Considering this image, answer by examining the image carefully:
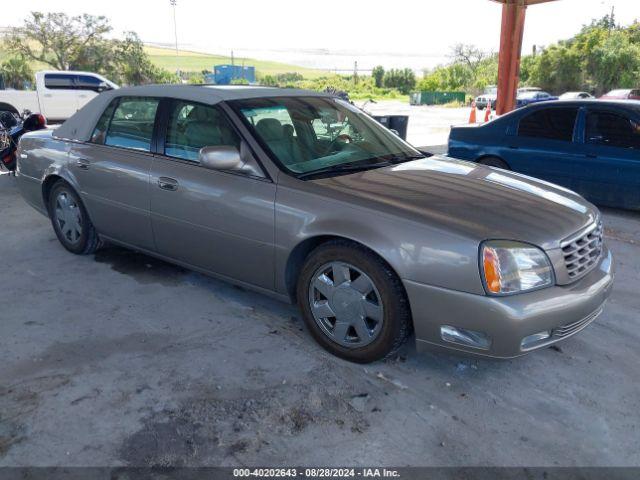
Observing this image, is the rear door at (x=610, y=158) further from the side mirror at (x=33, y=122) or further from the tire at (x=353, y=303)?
the side mirror at (x=33, y=122)

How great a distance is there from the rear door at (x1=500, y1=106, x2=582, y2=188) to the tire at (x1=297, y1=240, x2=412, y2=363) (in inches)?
174

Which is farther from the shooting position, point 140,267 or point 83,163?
point 140,267

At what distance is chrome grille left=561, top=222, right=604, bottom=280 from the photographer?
2746 millimetres

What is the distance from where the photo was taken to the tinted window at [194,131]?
11.3 feet

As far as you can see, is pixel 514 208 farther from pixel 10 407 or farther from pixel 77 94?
pixel 77 94

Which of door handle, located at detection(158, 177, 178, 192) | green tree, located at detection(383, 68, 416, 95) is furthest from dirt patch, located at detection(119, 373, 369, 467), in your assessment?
green tree, located at detection(383, 68, 416, 95)

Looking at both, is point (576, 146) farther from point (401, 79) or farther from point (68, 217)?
point (401, 79)

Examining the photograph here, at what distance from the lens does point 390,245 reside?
2727 millimetres

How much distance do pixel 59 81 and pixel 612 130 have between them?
52.0ft

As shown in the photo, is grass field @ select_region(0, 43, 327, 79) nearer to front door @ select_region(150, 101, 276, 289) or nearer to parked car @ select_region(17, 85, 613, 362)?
parked car @ select_region(17, 85, 613, 362)

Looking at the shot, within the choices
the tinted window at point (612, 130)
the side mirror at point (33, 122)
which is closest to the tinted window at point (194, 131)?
the tinted window at point (612, 130)

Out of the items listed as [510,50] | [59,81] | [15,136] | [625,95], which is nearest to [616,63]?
[625,95]

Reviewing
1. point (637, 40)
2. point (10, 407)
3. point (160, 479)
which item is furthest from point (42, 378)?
point (637, 40)

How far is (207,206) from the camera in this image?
344 cm
